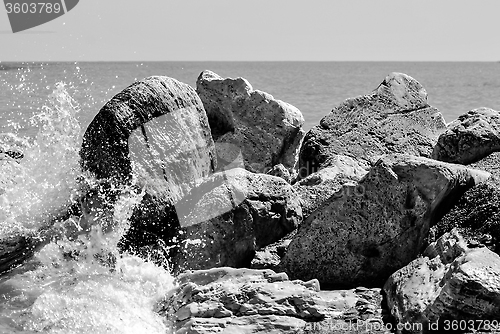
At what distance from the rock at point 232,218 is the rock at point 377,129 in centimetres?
140

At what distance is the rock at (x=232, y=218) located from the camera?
557 centimetres

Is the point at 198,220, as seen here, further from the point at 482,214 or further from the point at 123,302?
the point at 482,214

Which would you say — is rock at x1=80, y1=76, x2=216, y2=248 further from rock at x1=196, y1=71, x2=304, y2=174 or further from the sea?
rock at x1=196, y1=71, x2=304, y2=174

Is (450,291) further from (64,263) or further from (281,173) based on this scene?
(281,173)

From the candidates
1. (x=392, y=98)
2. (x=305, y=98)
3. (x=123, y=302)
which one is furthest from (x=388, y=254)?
(x=305, y=98)

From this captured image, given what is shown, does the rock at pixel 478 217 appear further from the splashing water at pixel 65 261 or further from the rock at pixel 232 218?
the splashing water at pixel 65 261

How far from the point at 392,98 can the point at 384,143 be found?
704 millimetres

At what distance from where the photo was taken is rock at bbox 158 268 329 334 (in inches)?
177

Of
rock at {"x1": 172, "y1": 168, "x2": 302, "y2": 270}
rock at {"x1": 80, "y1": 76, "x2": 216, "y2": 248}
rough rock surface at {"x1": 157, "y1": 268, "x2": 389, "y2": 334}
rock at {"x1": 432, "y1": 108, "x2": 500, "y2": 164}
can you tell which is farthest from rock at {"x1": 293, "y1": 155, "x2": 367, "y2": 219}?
rough rock surface at {"x1": 157, "y1": 268, "x2": 389, "y2": 334}

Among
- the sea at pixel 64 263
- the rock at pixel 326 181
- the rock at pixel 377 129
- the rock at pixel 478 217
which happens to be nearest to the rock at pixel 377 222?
the rock at pixel 478 217

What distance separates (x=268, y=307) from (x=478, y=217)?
1727 mm

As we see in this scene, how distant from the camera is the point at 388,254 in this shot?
17.3 feet

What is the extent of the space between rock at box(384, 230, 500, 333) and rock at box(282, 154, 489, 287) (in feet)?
1.51

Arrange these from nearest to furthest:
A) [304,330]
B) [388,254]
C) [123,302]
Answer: [304,330]
[123,302]
[388,254]
